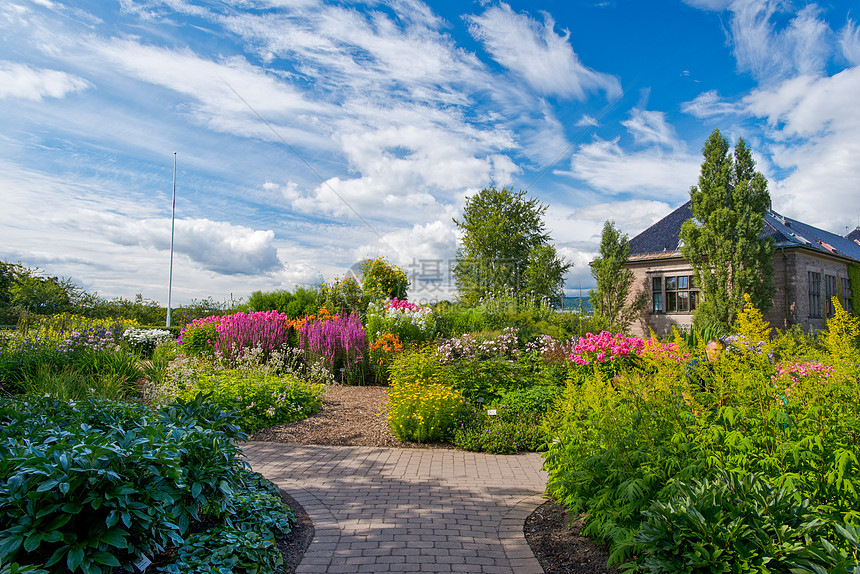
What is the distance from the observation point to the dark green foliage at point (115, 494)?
7.15 feet

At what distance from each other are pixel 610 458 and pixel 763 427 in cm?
82

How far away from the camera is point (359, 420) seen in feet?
22.8

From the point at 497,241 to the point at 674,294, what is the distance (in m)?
10.8

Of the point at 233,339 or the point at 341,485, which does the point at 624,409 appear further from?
the point at 233,339

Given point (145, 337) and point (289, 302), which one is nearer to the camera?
point (145, 337)

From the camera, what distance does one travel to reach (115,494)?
230cm

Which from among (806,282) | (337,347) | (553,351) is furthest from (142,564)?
(806,282)

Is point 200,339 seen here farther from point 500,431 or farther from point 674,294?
point 674,294

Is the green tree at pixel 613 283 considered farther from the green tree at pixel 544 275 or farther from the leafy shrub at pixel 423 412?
the leafy shrub at pixel 423 412

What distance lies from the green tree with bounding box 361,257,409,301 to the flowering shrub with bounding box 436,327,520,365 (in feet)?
21.8

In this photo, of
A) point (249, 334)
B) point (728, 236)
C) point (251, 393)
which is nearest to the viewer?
point (251, 393)

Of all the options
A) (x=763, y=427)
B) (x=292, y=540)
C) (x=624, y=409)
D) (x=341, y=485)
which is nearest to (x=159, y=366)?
(x=341, y=485)

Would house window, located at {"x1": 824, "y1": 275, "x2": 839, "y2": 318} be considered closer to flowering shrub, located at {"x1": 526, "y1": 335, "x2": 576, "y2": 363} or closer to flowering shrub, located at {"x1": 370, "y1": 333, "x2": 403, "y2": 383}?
flowering shrub, located at {"x1": 526, "y1": 335, "x2": 576, "y2": 363}

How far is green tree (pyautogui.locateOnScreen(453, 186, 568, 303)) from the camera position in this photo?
96.7 ft
